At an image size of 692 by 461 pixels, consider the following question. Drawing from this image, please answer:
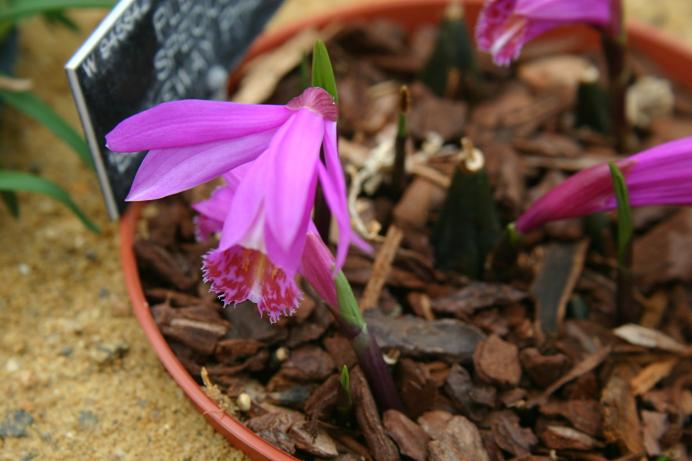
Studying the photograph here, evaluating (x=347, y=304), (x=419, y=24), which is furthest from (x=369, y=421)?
(x=419, y=24)

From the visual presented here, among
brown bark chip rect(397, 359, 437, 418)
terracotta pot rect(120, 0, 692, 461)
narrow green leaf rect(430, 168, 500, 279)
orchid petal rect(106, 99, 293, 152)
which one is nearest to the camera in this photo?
orchid petal rect(106, 99, 293, 152)

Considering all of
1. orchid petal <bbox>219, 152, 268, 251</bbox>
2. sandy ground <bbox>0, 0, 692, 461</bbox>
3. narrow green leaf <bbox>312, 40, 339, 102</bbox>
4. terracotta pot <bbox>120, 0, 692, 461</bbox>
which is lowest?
sandy ground <bbox>0, 0, 692, 461</bbox>

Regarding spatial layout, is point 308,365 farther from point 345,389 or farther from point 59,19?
point 59,19

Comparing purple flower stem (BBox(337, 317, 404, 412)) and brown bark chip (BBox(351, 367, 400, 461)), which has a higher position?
purple flower stem (BBox(337, 317, 404, 412))

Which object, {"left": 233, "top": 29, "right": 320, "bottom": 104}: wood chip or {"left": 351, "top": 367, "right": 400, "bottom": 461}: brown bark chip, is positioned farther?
{"left": 233, "top": 29, "right": 320, "bottom": 104}: wood chip

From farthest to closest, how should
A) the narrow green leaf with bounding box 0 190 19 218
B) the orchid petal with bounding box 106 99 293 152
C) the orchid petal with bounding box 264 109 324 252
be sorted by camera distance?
the narrow green leaf with bounding box 0 190 19 218
the orchid petal with bounding box 106 99 293 152
the orchid petal with bounding box 264 109 324 252

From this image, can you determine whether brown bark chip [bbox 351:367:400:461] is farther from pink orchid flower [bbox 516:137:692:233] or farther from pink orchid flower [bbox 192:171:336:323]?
pink orchid flower [bbox 516:137:692:233]

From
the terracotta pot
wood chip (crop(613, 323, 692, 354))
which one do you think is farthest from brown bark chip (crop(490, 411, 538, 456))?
the terracotta pot
